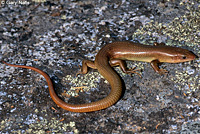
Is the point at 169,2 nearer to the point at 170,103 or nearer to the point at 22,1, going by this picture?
the point at 170,103

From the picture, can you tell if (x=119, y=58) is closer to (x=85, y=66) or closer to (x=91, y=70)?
(x=91, y=70)

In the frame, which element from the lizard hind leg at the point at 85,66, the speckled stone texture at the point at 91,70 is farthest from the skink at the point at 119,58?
the speckled stone texture at the point at 91,70

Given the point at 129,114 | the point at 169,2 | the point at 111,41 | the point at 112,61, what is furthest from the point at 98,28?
the point at 129,114

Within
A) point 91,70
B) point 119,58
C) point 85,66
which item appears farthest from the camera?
point 119,58

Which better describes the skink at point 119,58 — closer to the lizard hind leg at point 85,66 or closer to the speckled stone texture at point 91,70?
the lizard hind leg at point 85,66

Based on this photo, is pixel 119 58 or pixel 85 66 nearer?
pixel 85 66

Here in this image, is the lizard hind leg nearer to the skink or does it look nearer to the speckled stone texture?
the skink

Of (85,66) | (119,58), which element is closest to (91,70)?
(85,66)

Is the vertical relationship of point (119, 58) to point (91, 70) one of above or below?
above

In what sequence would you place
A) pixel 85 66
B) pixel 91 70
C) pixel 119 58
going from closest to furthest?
1. pixel 85 66
2. pixel 91 70
3. pixel 119 58

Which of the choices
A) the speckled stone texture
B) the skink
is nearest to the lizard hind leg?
the skink
